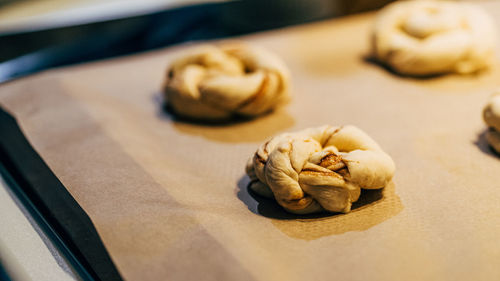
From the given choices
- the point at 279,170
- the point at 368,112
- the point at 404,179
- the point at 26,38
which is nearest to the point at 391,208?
the point at 404,179

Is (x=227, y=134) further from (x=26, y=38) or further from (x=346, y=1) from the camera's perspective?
(x=346, y=1)

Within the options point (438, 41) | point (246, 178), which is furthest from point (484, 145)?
point (246, 178)

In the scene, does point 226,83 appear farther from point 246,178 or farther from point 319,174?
point 319,174

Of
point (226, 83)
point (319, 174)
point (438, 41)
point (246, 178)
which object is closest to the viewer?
point (319, 174)

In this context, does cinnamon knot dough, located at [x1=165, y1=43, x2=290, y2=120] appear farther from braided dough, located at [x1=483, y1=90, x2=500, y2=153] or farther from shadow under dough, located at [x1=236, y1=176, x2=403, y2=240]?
braided dough, located at [x1=483, y1=90, x2=500, y2=153]

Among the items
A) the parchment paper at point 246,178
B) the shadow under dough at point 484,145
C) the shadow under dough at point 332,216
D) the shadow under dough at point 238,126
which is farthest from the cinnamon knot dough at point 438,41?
the shadow under dough at point 332,216

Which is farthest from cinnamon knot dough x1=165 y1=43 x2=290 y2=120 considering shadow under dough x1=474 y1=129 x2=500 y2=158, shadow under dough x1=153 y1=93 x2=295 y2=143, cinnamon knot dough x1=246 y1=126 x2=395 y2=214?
shadow under dough x1=474 y1=129 x2=500 y2=158
